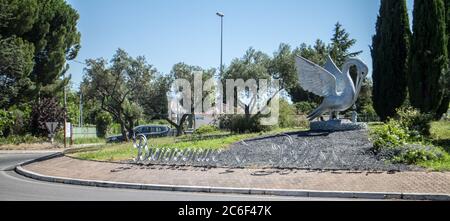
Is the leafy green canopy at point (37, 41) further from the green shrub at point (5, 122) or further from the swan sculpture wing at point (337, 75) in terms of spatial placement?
the swan sculpture wing at point (337, 75)

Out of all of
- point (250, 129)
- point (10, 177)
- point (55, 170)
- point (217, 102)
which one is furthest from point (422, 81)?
point (10, 177)

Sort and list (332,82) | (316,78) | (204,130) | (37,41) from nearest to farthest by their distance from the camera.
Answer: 1. (332,82)
2. (316,78)
3. (204,130)
4. (37,41)

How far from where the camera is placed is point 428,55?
816 inches

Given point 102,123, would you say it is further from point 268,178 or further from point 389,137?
point 268,178

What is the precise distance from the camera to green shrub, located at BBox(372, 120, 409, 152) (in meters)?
15.2

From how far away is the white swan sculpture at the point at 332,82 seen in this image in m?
21.2

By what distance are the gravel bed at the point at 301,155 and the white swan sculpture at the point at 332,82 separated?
179 centimetres

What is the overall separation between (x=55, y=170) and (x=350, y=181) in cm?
1079

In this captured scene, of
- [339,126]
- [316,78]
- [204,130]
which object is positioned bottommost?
[204,130]

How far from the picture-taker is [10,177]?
15.9 m

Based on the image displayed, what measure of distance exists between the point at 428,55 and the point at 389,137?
24.0 feet

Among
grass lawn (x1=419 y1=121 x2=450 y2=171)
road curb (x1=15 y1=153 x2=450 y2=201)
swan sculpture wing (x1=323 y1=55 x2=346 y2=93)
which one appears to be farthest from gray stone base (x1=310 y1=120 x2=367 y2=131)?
road curb (x1=15 y1=153 x2=450 y2=201)

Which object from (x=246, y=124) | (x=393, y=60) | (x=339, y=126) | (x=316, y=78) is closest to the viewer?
(x=339, y=126)

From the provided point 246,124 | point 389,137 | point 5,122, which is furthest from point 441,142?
point 5,122
